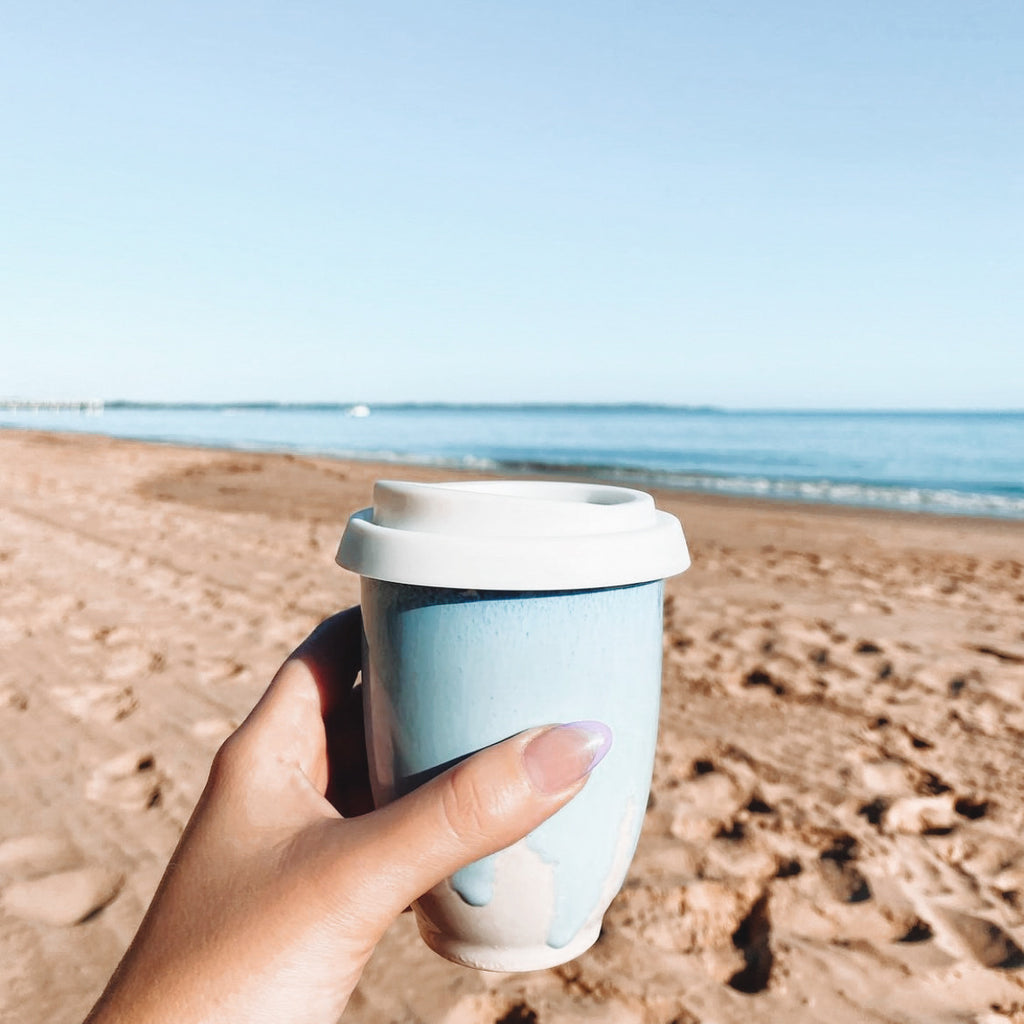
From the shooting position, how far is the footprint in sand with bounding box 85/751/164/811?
244 cm

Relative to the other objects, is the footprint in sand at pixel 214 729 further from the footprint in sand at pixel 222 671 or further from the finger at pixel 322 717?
the finger at pixel 322 717

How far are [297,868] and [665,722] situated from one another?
7.65 feet

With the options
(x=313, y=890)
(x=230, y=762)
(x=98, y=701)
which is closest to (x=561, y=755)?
(x=313, y=890)

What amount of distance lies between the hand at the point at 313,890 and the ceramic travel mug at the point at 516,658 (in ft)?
0.21

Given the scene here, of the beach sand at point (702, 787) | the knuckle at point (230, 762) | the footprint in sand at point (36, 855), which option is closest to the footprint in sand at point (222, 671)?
the beach sand at point (702, 787)

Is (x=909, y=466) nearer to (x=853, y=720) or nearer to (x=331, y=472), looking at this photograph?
(x=331, y=472)

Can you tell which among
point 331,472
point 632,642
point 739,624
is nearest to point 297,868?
point 632,642

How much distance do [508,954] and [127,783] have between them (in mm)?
1843

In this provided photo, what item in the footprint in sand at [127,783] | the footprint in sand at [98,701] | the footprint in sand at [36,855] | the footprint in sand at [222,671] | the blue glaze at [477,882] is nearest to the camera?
the blue glaze at [477,882]

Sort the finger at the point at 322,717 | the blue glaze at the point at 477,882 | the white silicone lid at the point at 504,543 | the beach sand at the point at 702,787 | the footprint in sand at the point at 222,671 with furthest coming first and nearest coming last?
the footprint in sand at the point at 222,671 < the beach sand at the point at 702,787 < the finger at the point at 322,717 < the blue glaze at the point at 477,882 < the white silicone lid at the point at 504,543

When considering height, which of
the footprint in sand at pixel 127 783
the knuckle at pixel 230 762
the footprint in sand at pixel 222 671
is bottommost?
the footprint in sand at pixel 127 783

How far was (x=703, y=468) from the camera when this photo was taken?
1872 centimetres

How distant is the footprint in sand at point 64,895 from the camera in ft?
6.33

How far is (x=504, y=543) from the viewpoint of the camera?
39.2 inches
